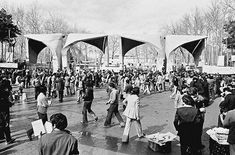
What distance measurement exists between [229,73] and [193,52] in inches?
486

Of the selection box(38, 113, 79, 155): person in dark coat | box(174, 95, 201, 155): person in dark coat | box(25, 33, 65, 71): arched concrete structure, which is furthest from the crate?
box(25, 33, 65, 71): arched concrete structure

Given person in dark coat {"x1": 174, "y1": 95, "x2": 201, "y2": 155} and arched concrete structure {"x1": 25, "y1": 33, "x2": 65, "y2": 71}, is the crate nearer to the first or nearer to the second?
person in dark coat {"x1": 174, "y1": 95, "x2": 201, "y2": 155}

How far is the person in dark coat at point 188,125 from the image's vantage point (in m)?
3.93

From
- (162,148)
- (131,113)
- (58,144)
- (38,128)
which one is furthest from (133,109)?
(58,144)

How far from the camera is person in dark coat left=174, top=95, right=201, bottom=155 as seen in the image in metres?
3.93

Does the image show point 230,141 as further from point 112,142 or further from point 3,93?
point 3,93

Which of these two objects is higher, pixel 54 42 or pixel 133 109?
pixel 54 42

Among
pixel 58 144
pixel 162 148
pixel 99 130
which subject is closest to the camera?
pixel 58 144

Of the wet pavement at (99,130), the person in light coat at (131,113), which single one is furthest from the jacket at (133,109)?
the wet pavement at (99,130)

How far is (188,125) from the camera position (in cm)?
397

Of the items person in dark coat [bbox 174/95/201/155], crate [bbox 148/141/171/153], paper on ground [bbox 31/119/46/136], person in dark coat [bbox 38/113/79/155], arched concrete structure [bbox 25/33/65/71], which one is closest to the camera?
person in dark coat [bbox 38/113/79/155]

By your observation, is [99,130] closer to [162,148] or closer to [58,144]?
[162,148]

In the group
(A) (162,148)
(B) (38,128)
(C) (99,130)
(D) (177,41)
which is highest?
(D) (177,41)

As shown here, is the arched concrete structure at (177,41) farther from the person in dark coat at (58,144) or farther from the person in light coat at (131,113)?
the person in dark coat at (58,144)
